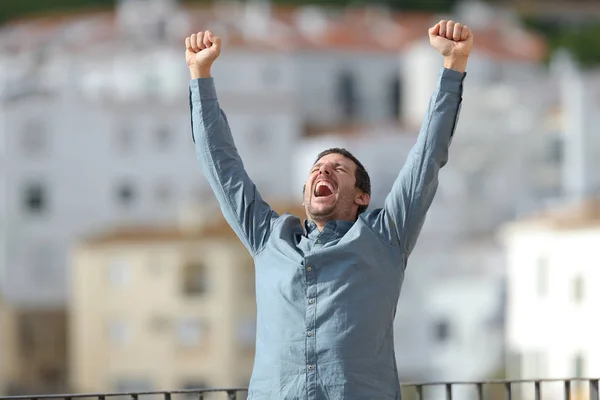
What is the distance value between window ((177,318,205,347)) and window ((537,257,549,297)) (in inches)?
908

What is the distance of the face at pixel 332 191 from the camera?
7.56 meters

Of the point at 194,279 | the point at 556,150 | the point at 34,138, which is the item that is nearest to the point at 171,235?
the point at 194,279

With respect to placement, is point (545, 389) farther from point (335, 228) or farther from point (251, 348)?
point (335, 228)

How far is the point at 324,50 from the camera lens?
336 feet

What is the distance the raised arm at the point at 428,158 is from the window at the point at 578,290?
128ft

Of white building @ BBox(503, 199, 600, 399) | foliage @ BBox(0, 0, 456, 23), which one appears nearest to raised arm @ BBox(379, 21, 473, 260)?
white building @ BBox(503, 199, 600, 399)

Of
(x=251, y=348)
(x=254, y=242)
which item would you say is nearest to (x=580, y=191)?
(x=251, y=348)

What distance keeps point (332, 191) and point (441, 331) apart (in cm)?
6235

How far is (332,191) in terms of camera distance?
24.9 ft

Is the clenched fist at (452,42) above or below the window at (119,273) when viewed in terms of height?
below

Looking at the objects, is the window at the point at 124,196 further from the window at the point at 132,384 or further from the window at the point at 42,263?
the window at the point at 132,384

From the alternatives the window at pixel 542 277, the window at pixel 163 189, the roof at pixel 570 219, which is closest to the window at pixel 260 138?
the window at pixel 163 189

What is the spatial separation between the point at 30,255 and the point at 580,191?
22748mm

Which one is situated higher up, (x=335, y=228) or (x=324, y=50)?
(x=324, y=50)
